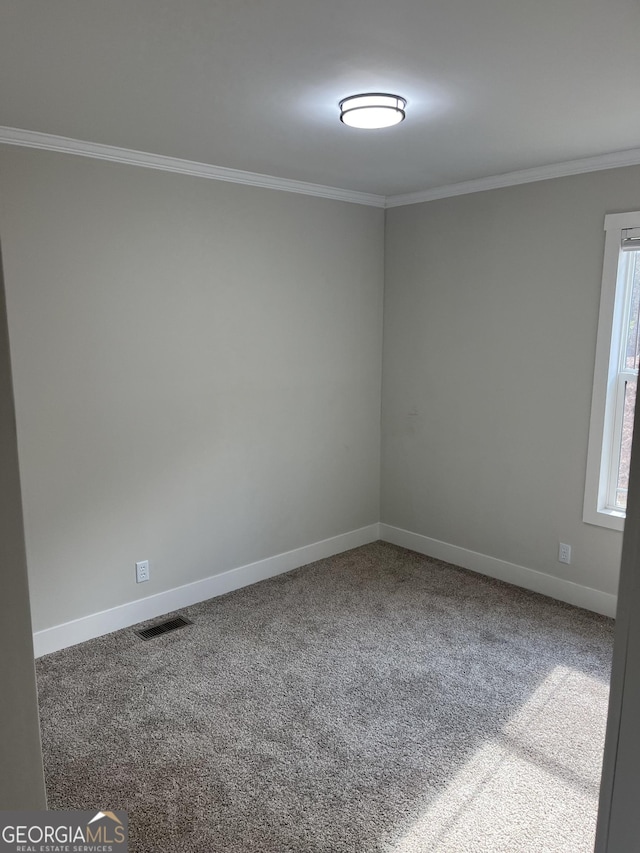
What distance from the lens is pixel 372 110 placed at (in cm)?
241

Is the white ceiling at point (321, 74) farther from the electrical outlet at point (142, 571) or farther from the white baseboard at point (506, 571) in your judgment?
→ the white baseboard at point (506, 571)

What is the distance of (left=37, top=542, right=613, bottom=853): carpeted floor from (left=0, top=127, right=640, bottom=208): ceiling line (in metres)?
2.48

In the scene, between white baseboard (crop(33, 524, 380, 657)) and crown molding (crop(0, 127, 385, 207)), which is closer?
crown molding (crop(0, 127, 385, 207))

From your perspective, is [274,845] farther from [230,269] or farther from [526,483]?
[230,269]

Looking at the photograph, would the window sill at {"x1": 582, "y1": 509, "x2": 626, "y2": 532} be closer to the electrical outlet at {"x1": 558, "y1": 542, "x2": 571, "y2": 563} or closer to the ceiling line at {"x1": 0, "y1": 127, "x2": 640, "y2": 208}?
the electrical outlet at {"x1": 558, "y1": 542, "x2": 571, "y2": 563}

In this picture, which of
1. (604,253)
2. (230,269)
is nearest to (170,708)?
(230,269)

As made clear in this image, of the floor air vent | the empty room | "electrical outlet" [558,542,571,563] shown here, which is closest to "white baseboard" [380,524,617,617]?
the empty room

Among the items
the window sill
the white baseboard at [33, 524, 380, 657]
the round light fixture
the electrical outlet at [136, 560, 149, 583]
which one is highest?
the round light fixture

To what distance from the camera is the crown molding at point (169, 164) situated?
2.87 metres

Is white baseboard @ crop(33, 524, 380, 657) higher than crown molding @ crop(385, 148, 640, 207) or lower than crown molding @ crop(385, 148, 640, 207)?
lower

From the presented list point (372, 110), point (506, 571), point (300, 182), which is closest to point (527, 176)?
point (300, 182)

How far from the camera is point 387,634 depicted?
11.3ft

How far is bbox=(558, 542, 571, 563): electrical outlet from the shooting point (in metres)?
3.76

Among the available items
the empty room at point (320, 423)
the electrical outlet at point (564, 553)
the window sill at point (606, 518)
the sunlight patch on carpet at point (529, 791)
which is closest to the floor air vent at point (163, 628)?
the empty room at point (320, 423)
